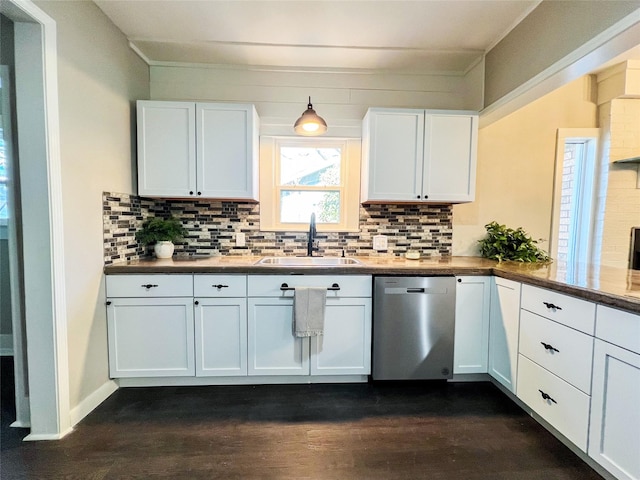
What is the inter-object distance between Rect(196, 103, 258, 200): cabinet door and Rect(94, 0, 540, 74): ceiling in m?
0.50

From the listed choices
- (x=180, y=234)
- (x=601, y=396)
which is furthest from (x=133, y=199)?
(x=601, y=396)

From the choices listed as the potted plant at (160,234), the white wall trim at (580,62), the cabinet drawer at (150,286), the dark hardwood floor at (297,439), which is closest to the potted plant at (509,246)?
the white wall trim at (580,62)

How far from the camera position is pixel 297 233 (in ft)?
9.09

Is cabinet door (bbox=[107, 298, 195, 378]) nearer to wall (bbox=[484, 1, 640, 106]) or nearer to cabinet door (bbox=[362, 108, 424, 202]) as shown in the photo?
cabinet door (bbox=[362, 108, 424, 202])

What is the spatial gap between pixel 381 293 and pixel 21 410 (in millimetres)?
2300

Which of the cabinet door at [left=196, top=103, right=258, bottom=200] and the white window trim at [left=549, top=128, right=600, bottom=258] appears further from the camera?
the white window trim at [left=549, top=128, right=600, bottom=258]

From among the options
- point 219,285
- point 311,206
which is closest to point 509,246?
point 311,206

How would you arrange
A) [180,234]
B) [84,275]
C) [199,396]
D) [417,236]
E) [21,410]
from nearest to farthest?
[21,410]
[84,275]
[199,396]
[180,234]
[417,236]

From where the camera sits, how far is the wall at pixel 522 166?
2770 millimetres

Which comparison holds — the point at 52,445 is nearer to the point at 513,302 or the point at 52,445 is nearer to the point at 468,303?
the point at 468,303

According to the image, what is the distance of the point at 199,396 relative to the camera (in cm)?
207

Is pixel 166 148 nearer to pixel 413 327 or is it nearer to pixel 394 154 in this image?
pixel 394 154

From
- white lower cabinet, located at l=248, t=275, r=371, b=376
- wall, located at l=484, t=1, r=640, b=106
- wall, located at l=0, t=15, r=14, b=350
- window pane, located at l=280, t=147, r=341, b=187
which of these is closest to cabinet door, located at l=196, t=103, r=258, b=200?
window pane, located at l=280, t=147, r=341, b=187

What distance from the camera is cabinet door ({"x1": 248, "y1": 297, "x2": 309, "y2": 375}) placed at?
2125 millimetres
